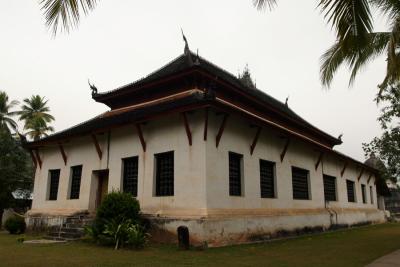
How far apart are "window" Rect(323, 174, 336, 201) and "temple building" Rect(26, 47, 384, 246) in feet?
1.00

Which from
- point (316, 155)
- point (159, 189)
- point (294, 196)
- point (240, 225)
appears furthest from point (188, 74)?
point (316, 155)

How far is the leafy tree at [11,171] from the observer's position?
2454 centimetres

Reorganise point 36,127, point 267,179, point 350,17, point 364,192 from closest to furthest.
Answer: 1. point 350,17
2. point 267,179
3. point 364,192
4. point 36,127

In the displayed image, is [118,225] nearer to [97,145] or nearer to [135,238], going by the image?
[135,238]

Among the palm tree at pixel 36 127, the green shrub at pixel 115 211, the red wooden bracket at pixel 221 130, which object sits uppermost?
the palm tree at pixel 36 127

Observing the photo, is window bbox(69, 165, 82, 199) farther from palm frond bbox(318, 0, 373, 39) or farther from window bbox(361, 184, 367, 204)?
window bbox(361, 184, 367, 204)

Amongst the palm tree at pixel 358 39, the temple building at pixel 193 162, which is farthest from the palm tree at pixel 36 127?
the palm tree at pixel 358 39

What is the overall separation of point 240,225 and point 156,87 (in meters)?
6.71

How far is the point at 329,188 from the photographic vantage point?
20.7m

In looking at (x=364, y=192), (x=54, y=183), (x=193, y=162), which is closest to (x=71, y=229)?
(x=54, y=183)

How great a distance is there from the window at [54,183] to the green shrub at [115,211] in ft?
23.4

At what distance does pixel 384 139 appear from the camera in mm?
14766

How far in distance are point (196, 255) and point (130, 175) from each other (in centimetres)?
576

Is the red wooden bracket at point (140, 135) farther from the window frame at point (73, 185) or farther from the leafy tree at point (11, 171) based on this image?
the leafy tree at point (11, 171)
